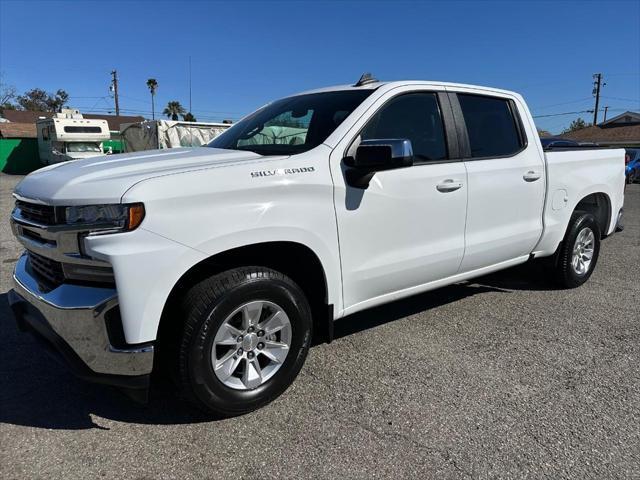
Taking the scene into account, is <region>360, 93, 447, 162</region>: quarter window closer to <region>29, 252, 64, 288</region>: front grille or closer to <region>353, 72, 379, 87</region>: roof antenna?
<region>353, 72, 379, 87</region>: roof antenna

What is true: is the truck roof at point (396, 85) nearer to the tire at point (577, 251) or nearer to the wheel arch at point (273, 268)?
the wheel arch at point (273, 268)

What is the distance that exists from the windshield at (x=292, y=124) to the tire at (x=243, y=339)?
2.92ft

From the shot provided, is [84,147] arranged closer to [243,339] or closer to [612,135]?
[243,339]

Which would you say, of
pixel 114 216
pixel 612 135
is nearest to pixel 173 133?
pixel 114 216

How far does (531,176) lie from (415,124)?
4.45ft

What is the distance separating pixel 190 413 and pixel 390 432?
1.17 metres

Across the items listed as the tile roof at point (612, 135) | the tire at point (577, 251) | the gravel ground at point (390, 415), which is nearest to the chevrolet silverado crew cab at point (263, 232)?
the gravel ground at point (390, 415)

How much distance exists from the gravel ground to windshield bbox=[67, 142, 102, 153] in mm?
23841

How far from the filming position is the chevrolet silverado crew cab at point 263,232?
8.07 feet

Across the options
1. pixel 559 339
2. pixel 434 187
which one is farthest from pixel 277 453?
pixel 559 339

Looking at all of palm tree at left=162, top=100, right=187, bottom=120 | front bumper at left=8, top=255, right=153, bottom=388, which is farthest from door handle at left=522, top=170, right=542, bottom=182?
palm tree at left=162, top=100, right=187, bottom=120

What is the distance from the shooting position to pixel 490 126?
14.2 feet

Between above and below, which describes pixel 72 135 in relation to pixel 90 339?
above

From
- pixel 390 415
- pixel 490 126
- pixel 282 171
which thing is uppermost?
pixel 490 126
